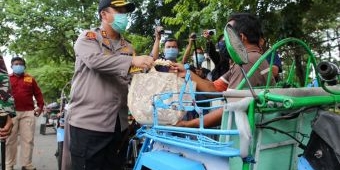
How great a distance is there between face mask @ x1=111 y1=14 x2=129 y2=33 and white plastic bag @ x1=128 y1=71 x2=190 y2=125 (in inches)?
25.2

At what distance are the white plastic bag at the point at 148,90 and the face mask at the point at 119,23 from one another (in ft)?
2.10

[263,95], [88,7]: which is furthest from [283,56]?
[88,7]

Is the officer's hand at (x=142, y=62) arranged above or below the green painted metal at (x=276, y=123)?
above

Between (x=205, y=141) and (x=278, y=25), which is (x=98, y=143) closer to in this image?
(x=205, y=141)

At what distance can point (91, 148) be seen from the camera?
10.2 ft

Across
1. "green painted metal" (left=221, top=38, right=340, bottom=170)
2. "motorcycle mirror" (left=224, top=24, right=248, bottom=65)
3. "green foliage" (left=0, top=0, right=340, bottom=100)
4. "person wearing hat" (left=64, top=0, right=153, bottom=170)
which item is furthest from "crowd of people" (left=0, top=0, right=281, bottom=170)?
"green foliage" (left=0, top=0, right=340, bottom=100)

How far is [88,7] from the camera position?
12836 mm

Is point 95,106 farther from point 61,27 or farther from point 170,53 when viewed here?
point 61,27

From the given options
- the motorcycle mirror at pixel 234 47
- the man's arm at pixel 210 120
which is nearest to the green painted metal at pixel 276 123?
the motorcycle mirror at pixel 234 47

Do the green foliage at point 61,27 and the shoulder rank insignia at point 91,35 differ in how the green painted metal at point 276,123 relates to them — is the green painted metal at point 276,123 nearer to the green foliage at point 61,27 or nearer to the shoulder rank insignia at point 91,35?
the shoulder rank insignia at point 91,35

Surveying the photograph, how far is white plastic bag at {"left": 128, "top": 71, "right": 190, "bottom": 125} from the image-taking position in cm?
277

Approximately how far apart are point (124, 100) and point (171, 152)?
0.77 metres

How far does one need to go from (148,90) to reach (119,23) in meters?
0.77

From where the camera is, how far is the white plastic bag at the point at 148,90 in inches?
109
